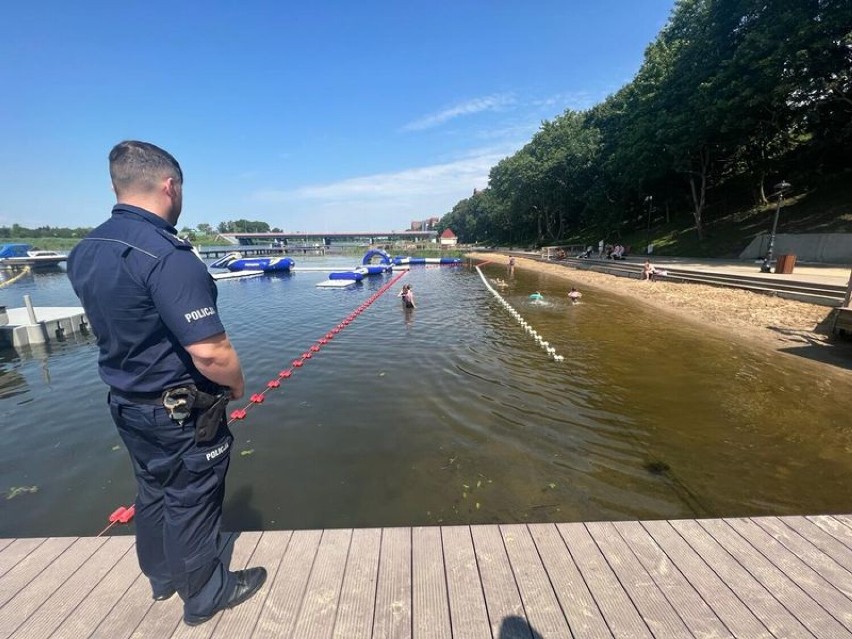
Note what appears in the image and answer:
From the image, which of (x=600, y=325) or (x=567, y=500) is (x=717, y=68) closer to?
(x=600, y=325)

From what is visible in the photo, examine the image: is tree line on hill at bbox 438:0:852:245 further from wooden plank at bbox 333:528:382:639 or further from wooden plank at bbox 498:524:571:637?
wooden plank at bbox 333:528:382:639

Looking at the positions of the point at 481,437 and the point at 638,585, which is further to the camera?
the point at 481,437

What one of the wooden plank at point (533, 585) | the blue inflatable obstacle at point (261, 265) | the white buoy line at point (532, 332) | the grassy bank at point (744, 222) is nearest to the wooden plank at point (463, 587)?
the wooden plank at point (533, 585)

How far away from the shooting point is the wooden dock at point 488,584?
2430 mm

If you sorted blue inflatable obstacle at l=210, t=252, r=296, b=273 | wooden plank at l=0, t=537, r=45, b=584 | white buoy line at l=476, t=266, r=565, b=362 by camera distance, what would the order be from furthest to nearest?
blue inflatable obstacle at l=210, t=252, r=296, b=273 < white buoy line at l=476, t=266, r=565, b=362 < wooden plank at l=0, t=537, r=45, b=584

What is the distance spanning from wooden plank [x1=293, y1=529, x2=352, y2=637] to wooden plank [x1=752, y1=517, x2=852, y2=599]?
364 cm

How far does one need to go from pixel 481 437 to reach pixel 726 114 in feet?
89.1

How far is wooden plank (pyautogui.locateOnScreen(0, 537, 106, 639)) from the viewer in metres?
2.53

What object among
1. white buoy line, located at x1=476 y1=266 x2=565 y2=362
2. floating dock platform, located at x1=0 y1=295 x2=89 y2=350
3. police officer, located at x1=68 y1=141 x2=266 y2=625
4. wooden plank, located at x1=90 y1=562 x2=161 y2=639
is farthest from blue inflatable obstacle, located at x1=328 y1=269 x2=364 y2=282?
police officer, located at x1=68 y1=141 x2=266 y2=625

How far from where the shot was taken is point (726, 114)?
2225cm

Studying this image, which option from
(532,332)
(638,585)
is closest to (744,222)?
(532,332)

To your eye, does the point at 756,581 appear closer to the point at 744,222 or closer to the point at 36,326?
the point at 36,326

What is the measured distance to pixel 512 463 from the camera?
5.71 meters

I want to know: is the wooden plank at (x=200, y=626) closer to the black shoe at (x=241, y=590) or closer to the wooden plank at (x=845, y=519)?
the black shoe at (x=241, y=590)
